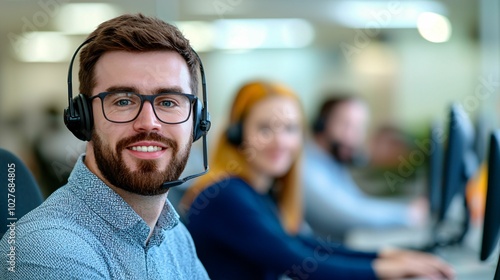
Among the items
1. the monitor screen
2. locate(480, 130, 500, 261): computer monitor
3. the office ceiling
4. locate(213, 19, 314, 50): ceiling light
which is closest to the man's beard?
locate(480, 130, 500, 261): computer monitor

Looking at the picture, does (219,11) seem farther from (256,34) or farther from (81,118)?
(81,118)

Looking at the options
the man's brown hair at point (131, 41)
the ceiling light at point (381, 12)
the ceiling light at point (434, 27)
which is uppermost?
the man's brown hair at point (131, 41)

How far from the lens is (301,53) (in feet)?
12.8

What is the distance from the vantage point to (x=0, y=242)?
0.84 metres

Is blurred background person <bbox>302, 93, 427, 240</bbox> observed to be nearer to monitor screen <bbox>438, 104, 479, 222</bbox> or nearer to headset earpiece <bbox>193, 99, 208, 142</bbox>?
monitor screen <bbox>438, 104, 479, 222</bbox>

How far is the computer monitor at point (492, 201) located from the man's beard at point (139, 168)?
70cm

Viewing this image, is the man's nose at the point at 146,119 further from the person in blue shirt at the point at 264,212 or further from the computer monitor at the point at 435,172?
the computer monitor at the point at 435,172

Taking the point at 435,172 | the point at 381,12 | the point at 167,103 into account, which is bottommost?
the point at 435,172

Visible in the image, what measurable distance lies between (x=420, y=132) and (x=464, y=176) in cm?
226

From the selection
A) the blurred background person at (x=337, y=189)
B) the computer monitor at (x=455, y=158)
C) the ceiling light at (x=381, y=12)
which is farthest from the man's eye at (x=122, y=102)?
the ceiling light at (x=381, y=12)

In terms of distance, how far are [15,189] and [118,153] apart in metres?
0.32

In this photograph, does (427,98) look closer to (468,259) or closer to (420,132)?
(420,132)

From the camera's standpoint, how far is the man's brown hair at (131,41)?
80 centimetres

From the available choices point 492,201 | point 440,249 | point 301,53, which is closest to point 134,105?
point 492,201
